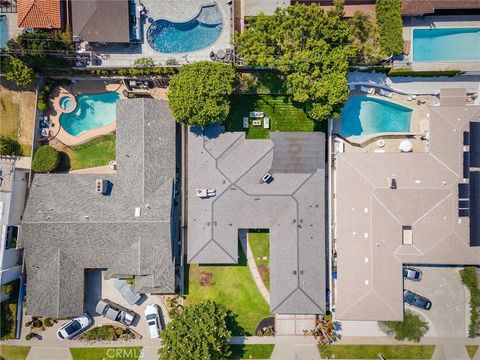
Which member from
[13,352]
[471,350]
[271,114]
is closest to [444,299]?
[471,350]

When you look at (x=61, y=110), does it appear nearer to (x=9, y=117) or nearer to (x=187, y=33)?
(x=9, y=117)

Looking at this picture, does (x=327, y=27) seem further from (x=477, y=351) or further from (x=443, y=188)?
(x=477, y=351)

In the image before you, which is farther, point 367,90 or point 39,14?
point 367,90

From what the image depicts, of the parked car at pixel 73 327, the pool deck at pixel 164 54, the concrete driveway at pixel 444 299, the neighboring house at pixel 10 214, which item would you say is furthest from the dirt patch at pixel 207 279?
the pool deck at pixel 164 54

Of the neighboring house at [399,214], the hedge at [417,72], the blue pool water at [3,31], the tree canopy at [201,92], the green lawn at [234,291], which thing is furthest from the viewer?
the green lawn at [234,291]

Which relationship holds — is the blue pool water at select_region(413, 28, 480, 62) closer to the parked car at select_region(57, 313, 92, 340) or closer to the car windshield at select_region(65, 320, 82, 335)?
the parked car at select_region(57, 313, 92, 340)

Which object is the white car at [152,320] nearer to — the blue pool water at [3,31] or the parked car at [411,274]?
the parked car at [411,274]
